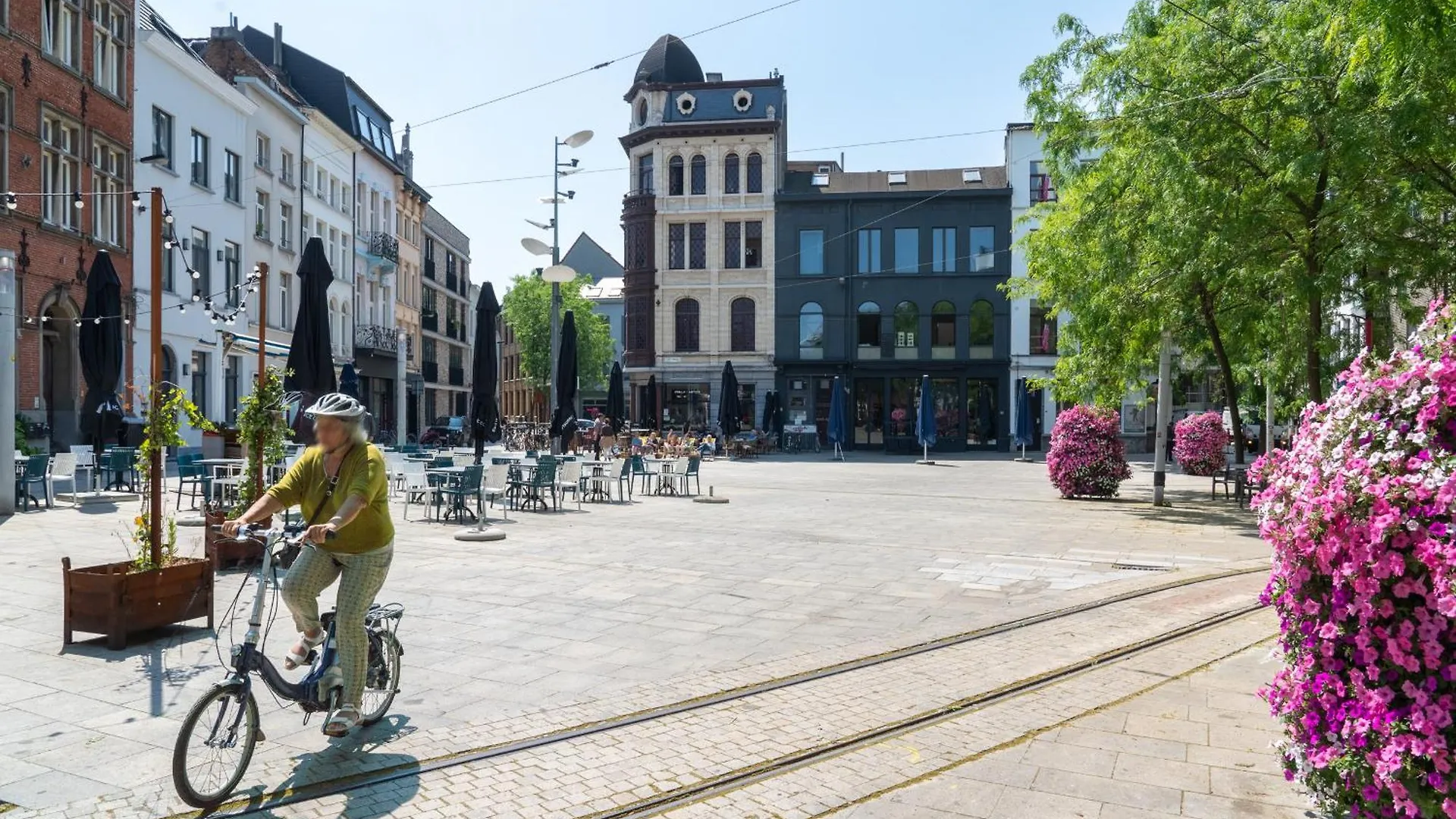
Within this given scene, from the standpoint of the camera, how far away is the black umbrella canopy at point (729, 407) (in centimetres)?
3859

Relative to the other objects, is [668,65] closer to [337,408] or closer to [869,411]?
[869,411]

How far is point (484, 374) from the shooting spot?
1839cm

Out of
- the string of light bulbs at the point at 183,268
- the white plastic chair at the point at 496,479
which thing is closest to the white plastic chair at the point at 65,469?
the string of light bulbs at the point at 183,268

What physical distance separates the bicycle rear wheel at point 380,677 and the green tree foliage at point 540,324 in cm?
5293

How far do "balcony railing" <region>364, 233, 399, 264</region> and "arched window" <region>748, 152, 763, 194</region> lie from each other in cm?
1684

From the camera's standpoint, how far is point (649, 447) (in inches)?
1326

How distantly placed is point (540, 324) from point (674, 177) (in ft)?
50.8

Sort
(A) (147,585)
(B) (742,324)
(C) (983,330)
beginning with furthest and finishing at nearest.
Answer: (B) (742,324), (C) (983,330), (A) (147,585)

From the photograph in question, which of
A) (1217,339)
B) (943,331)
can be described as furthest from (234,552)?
(943,331)

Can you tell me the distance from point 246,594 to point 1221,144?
1367cm

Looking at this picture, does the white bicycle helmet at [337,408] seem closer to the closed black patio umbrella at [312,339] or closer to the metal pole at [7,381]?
the closed black patio umbrella at [312,339]

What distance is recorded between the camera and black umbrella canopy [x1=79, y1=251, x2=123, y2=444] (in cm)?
1647

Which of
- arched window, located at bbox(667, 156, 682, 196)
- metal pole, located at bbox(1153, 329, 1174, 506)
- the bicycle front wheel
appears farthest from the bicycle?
arched window, located at bbox(667, 156, 682, 196)

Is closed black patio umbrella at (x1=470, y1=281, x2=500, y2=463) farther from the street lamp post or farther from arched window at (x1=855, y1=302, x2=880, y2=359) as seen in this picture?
arched window at (x1=855, y1=302, x2=880, y2=359)
